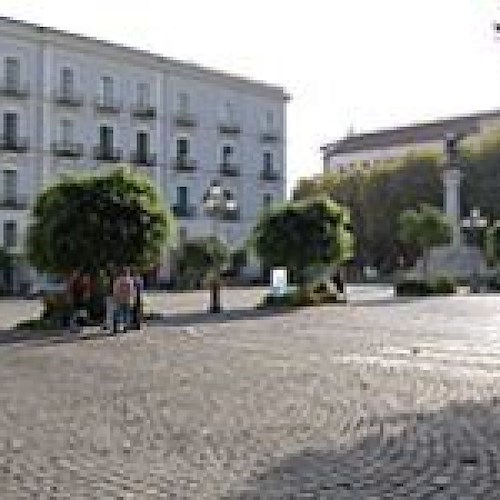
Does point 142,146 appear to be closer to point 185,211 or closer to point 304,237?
point 185,211

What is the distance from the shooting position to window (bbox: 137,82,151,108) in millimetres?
59003

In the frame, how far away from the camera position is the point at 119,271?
23.8m

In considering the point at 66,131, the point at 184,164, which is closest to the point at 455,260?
the point at 184,164

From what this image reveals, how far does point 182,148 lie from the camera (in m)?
61.9

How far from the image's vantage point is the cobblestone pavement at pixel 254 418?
703cm

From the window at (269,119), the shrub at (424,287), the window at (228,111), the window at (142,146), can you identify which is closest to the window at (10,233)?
the window at (142,146)

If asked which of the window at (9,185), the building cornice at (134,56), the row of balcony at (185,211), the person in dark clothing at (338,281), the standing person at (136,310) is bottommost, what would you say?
the standing person at (136,310)

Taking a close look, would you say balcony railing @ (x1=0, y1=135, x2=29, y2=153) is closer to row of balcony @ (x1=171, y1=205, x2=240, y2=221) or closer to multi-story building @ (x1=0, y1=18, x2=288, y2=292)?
multi-story building @ (x1=0, y1=18, x2=288, y2=292)

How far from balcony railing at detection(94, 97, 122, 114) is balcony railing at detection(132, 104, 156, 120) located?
3.61 feet

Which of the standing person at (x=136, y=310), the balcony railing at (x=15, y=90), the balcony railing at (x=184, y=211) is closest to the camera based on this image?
the standing person at (x=136, y=310)

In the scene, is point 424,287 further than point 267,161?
No

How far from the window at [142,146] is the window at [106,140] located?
205cm

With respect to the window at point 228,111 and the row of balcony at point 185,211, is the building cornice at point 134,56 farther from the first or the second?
the row of balcony at point 185,211

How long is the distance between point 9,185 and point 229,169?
16.0m
